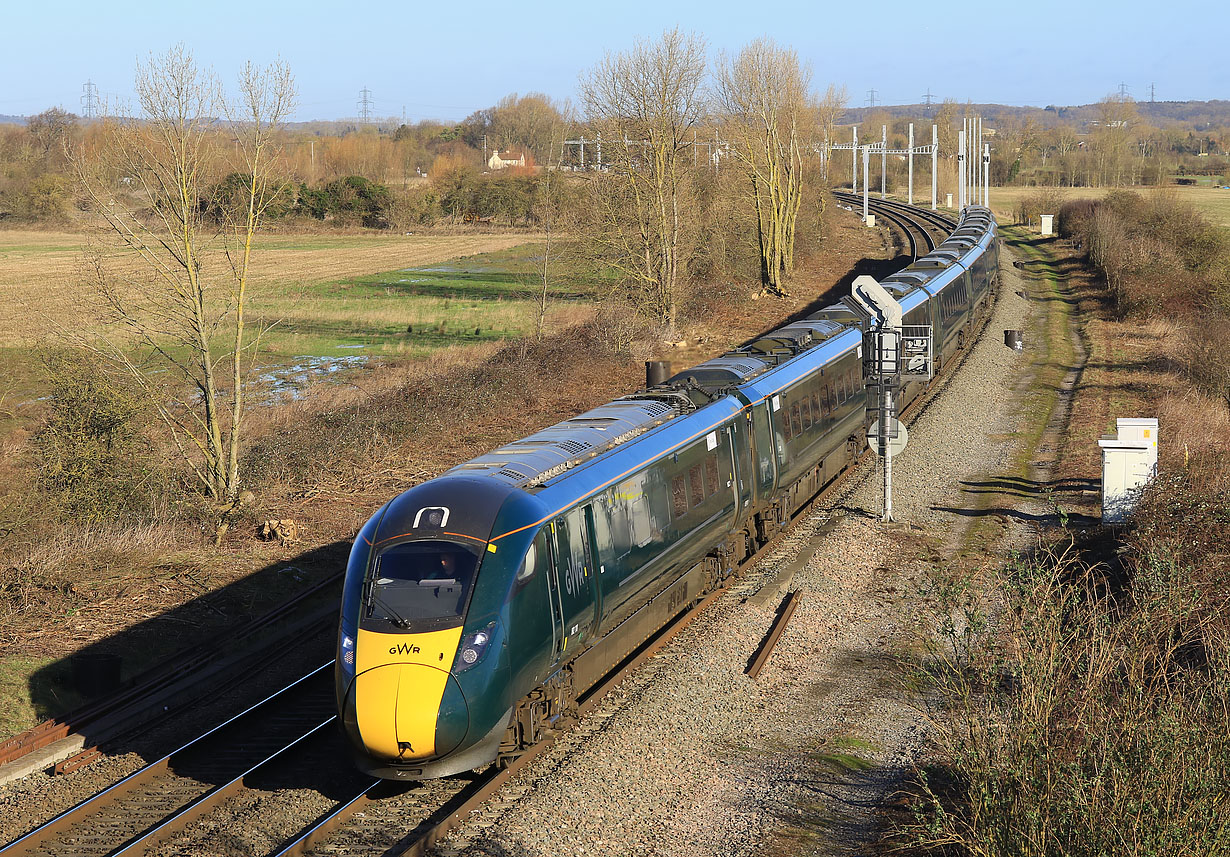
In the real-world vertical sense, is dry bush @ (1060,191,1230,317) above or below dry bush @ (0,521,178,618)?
above

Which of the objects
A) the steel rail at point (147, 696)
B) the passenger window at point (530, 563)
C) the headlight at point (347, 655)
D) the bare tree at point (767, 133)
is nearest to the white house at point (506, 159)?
the bare tree at point (767, 133)

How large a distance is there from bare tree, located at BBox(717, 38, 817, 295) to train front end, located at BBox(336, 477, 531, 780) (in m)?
38.0

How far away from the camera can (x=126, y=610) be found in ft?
49.8

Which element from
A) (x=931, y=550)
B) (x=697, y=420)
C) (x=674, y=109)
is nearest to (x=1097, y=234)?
(x=674, y=109)

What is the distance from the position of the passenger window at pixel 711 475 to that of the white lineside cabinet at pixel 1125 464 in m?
7.48

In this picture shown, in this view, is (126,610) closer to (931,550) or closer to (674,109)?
(931,550)

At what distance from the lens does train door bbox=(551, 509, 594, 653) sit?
36.1ft

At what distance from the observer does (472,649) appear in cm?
978

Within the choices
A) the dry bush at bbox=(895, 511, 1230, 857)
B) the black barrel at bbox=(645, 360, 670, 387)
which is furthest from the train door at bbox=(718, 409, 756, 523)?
the black barrel at bbox=(645, 360, 670, 387)

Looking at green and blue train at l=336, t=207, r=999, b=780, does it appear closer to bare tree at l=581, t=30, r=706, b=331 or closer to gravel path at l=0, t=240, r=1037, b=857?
gravel path at l=0, t=240, r=1037, b=857

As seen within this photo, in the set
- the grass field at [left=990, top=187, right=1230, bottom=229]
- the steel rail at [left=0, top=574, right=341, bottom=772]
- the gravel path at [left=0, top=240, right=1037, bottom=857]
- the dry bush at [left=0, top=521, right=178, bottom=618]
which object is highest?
the grass field at [left=990, top=187, right=1230, bottom=229]

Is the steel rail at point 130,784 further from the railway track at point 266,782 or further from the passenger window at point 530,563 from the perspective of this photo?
the passenger window at point 530,563

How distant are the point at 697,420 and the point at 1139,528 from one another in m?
6.77

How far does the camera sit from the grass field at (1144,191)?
242 feet
